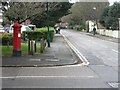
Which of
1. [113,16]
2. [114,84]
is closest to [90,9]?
[113,16]

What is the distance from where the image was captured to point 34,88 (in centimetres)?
1074

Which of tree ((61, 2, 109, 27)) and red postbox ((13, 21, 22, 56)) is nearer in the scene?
red postbox ((13, 21, 22, 56))

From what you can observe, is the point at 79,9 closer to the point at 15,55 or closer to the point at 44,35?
the point at 44,35

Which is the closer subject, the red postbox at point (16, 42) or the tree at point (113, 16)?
the red postbox at point (16, 42)

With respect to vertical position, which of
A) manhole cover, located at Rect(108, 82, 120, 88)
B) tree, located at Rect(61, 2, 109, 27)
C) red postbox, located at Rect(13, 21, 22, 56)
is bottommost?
manhole cover, located at Rect(108, 82, 120, 88)

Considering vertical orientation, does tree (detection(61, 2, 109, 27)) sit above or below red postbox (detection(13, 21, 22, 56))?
above

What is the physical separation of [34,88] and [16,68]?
20.9ft

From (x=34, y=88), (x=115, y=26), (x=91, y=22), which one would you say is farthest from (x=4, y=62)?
(x=91, y=22)

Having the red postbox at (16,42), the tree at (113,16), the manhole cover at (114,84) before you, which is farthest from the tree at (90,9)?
the manhole cover at (114,84)

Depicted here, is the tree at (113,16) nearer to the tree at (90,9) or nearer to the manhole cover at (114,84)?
the tree at (90,9)

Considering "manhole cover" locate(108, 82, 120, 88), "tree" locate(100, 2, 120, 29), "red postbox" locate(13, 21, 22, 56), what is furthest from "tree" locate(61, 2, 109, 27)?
"manhole cover" locate(108, 82, 120, 88)

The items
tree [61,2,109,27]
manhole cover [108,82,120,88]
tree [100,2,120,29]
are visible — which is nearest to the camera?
manhole cover [108,82,120,88]

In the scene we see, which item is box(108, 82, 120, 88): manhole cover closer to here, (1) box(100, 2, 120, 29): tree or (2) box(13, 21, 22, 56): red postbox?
(2) box(13, 21, 22, 56): red postbox

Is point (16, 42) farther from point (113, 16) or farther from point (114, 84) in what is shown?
point (113, 16)
